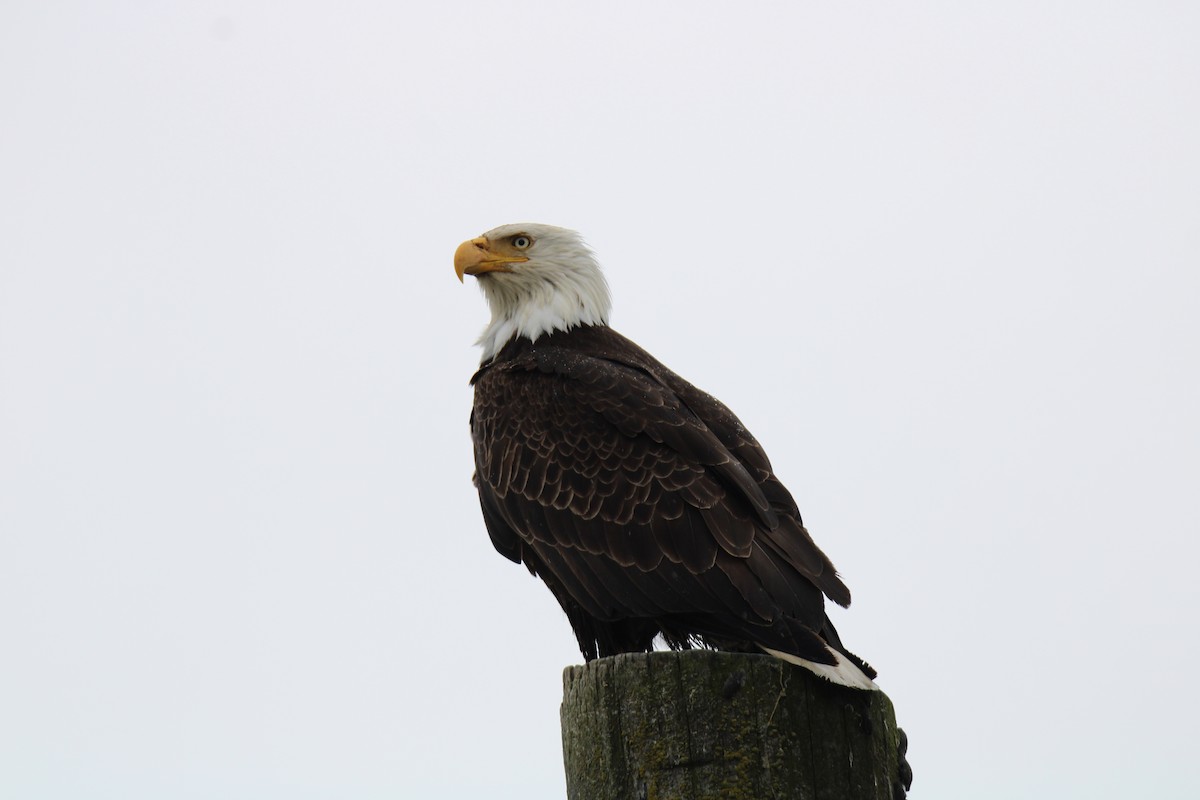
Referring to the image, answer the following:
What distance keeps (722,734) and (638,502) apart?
2236 millimetres

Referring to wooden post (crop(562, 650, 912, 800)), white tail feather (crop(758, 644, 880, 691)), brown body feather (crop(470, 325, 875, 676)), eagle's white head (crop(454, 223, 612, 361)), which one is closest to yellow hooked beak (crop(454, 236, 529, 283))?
eagle's white head (crop(454, 223, 612, 361))

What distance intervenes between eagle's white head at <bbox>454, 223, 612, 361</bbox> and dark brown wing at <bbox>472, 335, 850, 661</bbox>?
1.71ft

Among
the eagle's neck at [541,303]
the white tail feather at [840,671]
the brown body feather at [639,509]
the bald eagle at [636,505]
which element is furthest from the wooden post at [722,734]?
the eagle's neck at [541,303]

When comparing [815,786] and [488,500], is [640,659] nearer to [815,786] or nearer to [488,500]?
[815,786]

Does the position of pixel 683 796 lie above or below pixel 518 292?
below

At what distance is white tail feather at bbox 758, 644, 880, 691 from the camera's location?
3754mm

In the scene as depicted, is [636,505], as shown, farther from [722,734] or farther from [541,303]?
[722,734]

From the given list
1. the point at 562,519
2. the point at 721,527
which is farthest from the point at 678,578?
the point at 562,519

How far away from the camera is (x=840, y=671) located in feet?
12.7

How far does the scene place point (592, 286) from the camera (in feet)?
24.4

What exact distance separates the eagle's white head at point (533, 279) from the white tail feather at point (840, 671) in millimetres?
3523

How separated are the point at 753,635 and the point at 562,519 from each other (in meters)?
1.29

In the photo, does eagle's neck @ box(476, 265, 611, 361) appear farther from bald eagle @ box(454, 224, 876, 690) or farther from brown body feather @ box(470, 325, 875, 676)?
brown body feather @ box(470, 325, 875, 676)

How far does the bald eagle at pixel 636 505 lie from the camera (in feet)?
16.9
